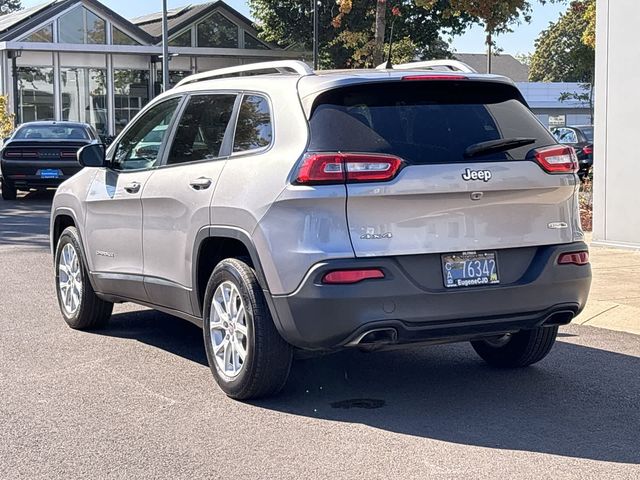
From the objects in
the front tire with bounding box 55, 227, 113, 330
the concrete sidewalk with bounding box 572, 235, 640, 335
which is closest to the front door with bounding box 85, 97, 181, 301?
the front tire with bounding box 55, 227, 113, 330

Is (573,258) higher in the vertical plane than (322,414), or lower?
higher

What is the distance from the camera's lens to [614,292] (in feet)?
32.3

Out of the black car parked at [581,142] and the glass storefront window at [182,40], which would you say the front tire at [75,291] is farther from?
the glass storefront window at [182,40]

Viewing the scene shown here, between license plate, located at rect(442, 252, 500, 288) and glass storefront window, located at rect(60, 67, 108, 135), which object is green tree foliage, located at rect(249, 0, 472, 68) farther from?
license plate, located at rect(442, 252, 500, 288)

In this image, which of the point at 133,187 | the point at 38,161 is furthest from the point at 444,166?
the point at 38,161

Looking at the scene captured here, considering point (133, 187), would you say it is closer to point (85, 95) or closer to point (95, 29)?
point (95, 29)

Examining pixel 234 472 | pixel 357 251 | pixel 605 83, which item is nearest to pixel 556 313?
pixel 357 251

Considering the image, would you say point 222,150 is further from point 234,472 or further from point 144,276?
point 234,472

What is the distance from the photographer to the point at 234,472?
196 inches

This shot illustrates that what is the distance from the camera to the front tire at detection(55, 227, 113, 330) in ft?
27.0

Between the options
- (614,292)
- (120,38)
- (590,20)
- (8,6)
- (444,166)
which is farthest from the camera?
(8,6)

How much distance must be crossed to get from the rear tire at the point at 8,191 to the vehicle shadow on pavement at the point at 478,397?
48.9 ft

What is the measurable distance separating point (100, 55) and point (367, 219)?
4434 cm

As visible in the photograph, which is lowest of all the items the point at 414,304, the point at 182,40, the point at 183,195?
the point at 414,304
